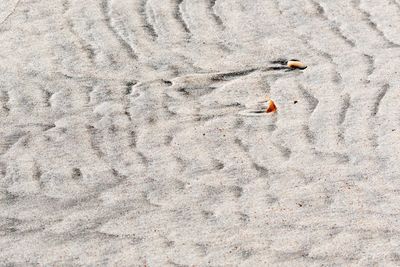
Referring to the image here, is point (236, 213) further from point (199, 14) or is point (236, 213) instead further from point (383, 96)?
point (199, 14)

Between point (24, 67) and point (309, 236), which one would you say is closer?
point (309, 236)

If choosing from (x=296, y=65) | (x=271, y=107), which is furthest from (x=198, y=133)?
(x=296, y=65)

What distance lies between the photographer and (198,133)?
5.21 meters

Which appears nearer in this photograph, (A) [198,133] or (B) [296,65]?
(A) [198,133]

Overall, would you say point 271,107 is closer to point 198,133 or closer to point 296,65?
point 198,133

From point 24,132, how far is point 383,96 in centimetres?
183

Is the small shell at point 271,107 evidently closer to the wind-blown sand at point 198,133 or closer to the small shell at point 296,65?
the wind-blown sand at point 198,133

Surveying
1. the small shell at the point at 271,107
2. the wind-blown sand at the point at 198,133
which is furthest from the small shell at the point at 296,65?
the small shell at the point at 271,107

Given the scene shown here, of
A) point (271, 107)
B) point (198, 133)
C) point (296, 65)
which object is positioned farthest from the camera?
point (296, 65)

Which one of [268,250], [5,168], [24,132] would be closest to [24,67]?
[24,132]

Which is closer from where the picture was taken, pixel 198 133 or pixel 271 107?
pixel 198 133

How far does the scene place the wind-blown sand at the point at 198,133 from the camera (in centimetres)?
427

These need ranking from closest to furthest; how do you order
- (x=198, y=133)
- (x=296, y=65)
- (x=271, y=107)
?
(x=198, y=133)
(x=271, y=107)
(x=296, y=65)

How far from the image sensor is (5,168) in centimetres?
486
